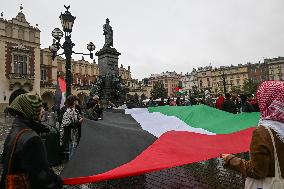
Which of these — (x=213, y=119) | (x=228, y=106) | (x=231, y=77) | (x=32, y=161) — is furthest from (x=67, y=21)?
(x=231, y=77)

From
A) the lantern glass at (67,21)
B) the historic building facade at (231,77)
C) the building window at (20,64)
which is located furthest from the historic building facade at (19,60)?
the historic building facade at (231,77)

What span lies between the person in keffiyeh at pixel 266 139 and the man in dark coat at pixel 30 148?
1.58 metres

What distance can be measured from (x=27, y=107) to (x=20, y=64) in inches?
1607

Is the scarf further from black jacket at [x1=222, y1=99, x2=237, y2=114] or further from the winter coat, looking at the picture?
black jacket at [x1=222, y1=99, x2=237, y2=114]

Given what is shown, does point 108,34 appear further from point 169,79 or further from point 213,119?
point 169,79

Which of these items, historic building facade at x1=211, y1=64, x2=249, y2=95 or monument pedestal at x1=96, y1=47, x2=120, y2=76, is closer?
monument pedestal at x1=96, y1=47, x2=120, y2=76

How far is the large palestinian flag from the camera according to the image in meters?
3.51

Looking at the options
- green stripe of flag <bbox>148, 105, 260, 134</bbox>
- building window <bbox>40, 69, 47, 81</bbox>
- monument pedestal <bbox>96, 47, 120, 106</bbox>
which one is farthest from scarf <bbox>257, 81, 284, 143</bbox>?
building window <bbox>40, 69, 47, 81</bbox>

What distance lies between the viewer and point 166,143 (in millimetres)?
4223

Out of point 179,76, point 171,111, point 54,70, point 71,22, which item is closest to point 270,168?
point 171,111

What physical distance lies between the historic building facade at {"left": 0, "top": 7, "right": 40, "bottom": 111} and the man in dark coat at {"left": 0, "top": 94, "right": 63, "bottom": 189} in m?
37.1

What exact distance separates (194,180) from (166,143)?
2161 millimetres

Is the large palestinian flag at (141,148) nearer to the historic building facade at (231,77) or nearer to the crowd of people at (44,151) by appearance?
the crowd of people at (44,151)

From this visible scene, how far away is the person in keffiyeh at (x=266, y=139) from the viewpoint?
90.1 inches
